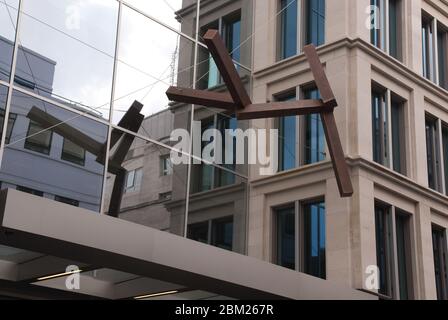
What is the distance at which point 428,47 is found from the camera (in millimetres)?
24062

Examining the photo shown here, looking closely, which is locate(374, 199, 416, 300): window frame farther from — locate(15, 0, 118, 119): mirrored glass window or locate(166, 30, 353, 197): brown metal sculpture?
locate(166, 30, 353, 197): brown metal sculpture

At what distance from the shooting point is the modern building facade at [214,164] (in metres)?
12.6

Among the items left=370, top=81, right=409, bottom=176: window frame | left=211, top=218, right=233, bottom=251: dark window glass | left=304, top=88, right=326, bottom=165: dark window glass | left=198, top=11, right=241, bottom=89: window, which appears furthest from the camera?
left=198, top=11, right=241, bottom=89: window

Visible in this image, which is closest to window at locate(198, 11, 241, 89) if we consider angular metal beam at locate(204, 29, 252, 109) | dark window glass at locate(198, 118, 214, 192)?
dark window glass at locate(198, 118, 214, 192)

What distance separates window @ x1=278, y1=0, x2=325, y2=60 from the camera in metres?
21.1

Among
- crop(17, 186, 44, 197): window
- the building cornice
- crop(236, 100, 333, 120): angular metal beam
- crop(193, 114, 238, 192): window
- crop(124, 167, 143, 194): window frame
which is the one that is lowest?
crop(17, 186, 44, 197): window

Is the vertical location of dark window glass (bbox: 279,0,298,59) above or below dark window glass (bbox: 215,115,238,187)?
above

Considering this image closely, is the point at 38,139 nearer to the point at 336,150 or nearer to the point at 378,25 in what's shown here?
the point at 336,150

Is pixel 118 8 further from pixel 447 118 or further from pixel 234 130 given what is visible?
pixel 447 118

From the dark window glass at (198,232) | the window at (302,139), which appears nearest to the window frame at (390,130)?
the window at (302,139)

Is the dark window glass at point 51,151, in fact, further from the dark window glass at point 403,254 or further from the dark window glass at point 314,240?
the dark window glass at point 403,254

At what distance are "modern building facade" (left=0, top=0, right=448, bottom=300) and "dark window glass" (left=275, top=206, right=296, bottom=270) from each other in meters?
0.04

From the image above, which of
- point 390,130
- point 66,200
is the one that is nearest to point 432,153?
point 390,130
